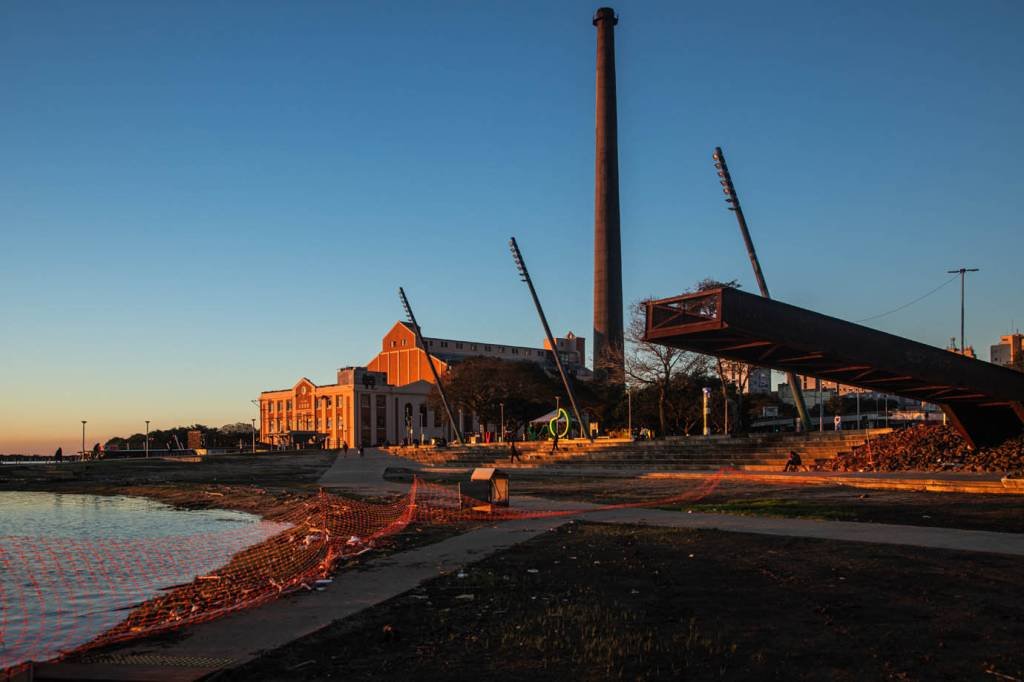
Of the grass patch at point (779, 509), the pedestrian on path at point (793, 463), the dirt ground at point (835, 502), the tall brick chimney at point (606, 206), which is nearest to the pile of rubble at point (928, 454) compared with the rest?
the pedestrian on path at point (793, 463)

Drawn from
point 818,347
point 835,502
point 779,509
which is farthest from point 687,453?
point 818,347

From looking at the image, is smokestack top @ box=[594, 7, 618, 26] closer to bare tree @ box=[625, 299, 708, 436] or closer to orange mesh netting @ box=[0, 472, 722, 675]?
bare tree @ box=[625, 299, 708, 436]

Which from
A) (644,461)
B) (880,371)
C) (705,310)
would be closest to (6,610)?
(705,310)

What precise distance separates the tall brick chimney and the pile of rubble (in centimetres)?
5970

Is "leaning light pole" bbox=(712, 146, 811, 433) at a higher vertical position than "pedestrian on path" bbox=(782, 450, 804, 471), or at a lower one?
higher

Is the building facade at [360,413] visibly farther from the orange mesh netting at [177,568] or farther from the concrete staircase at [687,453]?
the orange mesh netting at [177,568]

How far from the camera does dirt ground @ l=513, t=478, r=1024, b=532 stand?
50.5 ft

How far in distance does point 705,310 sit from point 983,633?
9.94m

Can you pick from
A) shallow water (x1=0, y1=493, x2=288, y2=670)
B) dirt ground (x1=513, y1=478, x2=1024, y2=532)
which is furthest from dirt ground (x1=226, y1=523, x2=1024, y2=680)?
dirt ground (x1=513, y1=478, x2=1024, y2=532)

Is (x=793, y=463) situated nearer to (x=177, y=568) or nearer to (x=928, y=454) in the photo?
(x=928, y=454)

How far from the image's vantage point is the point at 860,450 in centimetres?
3209

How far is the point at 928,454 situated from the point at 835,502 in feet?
40.0

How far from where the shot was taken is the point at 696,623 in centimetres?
778

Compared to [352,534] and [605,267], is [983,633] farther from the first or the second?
[605,267]
